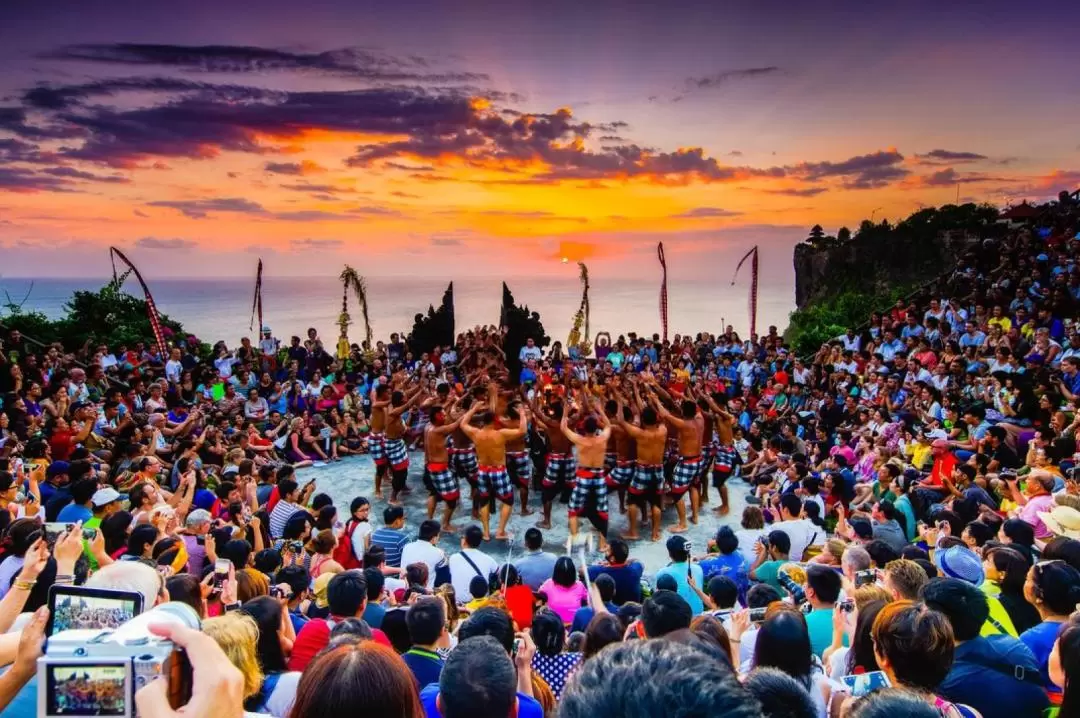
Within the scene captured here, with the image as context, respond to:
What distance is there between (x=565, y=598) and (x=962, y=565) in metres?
2.42

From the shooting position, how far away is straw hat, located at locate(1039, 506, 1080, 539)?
15.5 feet

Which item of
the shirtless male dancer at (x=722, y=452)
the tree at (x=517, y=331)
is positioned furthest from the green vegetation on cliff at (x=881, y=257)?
the shirtless male dancer at (x=722, y=452)

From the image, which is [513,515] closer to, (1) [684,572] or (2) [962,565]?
(1) [684,572]

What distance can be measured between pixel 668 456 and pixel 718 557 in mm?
3686

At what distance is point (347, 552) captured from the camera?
18.6 ft

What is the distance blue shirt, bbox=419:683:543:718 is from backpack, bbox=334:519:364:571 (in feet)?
10.5

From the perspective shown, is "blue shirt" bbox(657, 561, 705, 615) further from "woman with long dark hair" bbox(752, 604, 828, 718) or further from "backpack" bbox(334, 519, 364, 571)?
"backpack" bbox(334, 519, 364, 571)

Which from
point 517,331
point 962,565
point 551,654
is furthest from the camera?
point 517,331

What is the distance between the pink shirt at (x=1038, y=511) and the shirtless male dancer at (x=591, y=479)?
3.90 m

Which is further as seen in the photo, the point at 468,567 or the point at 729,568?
the point at 468,567

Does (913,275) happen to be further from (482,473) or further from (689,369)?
(482,473)

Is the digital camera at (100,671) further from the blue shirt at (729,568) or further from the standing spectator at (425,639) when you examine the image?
the blue shirt at (729,568)

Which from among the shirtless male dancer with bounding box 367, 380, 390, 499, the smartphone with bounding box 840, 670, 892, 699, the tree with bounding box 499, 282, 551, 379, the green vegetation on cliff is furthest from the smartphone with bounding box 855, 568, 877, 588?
the green vegetation on cliff

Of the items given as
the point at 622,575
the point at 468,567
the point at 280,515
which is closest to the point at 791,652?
the point at 622,575
